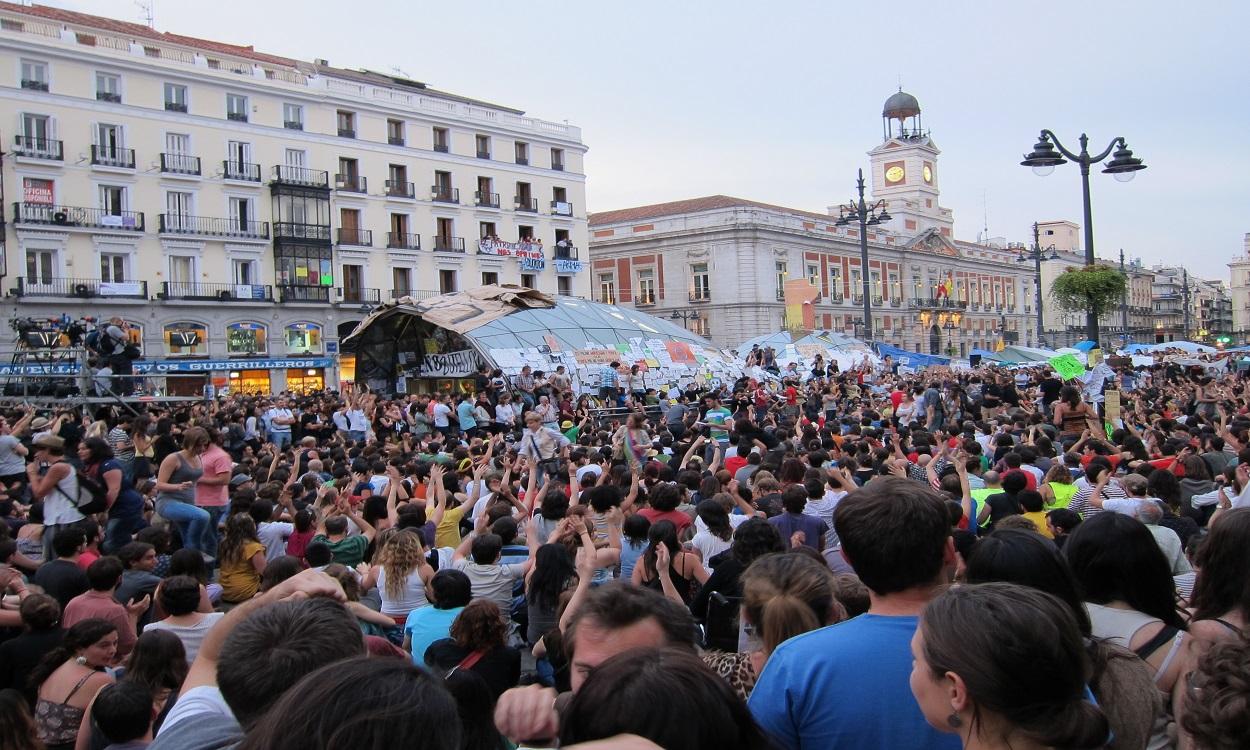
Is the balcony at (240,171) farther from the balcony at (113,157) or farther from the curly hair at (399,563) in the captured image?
the curly hair at (399,563)

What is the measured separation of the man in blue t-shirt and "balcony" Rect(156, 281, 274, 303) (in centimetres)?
4111

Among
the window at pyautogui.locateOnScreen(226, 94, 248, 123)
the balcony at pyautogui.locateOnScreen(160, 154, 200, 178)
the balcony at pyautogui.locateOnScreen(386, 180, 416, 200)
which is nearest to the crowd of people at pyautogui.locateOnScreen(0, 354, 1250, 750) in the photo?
the balcony at pyautogui.locateOnScreen(160, 154, 200, 178)

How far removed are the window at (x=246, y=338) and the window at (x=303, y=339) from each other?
1.10m

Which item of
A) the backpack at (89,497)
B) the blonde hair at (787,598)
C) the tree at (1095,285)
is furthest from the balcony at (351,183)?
the blonde hair at (787,598)

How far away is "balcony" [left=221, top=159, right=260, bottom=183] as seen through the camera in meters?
41.3

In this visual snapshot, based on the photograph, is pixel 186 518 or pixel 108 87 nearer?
pixel 186 518

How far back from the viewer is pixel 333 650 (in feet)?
8.00

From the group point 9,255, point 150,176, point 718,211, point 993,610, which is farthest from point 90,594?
point 718,211

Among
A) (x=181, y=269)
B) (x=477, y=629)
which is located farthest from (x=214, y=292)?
(x=477, y=629)

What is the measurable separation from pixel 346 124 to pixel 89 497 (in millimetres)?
40949

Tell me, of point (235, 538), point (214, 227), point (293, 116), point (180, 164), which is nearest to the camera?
point (235, 538)

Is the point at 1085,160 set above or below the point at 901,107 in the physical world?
below

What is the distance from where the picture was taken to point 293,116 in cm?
4388

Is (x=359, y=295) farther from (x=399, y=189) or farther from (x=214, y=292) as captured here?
(x=214, y=292)
